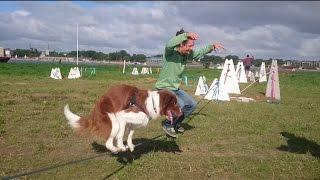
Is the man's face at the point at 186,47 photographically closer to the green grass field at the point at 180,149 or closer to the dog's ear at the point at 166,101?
the dog's ear at the point at 166,101

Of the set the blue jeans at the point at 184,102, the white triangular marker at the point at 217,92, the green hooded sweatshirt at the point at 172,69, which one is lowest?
the white triangular marker at the point at 217,92

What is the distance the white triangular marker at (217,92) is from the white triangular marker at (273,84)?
93.2 inches

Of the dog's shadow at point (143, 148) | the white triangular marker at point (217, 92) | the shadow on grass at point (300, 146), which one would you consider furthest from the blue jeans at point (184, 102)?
the white triangular marker at point (217, 92)

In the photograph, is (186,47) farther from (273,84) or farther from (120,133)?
(273,84)

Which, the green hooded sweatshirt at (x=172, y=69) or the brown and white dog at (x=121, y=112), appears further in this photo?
the green hooded sweatshirt at (x=172, y=69)

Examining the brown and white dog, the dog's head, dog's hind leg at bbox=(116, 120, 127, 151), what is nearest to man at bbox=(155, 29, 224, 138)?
the dog's head

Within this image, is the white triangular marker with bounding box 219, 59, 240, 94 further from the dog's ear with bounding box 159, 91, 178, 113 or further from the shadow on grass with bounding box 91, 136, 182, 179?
the dog's ear with bounding box 159, 91, 178, 113

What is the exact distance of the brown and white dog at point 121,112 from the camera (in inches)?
261

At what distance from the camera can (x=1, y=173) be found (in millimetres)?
6602

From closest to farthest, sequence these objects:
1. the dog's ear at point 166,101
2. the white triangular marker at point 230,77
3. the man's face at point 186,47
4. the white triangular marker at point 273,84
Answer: the dog's ear at point 166,101 → the man's face at point 186,47 → the white triangular marker at point 273,84 → the white triangular marker at point 230,77

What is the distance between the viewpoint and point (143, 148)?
845 cm

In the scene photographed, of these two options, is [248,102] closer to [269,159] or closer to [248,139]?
[248,139]

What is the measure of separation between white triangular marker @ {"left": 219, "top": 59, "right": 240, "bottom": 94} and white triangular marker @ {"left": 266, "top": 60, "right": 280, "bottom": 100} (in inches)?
83.4

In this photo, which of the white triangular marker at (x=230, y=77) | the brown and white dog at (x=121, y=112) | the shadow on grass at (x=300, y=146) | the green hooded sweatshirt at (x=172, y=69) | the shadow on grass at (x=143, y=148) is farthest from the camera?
the white triangular marker at (x=230, y=77)
